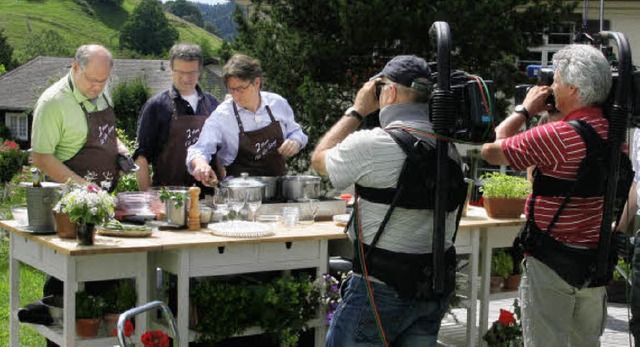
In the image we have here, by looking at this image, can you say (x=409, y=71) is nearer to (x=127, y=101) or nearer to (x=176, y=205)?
(x=176, y=205)

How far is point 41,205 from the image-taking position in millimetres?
4719

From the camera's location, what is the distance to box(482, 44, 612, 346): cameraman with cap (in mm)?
3990

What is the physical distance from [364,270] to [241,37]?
438 inches

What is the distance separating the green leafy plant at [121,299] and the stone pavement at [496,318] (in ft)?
7.80

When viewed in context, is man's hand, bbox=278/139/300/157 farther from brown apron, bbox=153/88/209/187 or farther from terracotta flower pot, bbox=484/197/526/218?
terracotta flower pot, bbox=484/197/526/218

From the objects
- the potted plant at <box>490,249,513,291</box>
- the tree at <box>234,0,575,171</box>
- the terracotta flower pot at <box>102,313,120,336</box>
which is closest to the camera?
the terracotta flower pot at <box>102,313,120,336</box>

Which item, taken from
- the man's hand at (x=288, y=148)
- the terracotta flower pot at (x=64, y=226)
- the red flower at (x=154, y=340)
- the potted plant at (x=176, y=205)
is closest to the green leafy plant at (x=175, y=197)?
the potted plant at (x=176, y=205)

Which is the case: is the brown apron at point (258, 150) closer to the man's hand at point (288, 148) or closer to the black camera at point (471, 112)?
the man's hand at point (288, 148)

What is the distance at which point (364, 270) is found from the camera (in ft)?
11.9

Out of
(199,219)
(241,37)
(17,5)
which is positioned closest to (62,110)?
(199,219)

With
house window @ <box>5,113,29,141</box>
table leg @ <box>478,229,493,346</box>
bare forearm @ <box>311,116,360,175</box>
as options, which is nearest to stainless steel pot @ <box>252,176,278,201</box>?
table leg @ <box>478,229,493,346</box>

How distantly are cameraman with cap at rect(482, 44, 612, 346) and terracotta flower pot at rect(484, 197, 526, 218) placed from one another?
1649mm

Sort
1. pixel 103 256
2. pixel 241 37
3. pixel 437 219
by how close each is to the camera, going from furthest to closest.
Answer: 1. pixel 241 37
2. pixel 103 256
3. pixel 437 219

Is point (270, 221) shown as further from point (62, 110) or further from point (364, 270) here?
point (364, 270)
